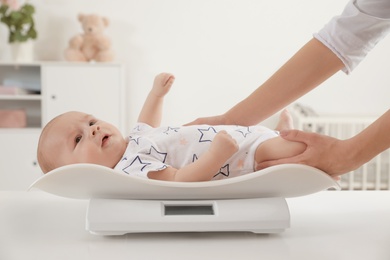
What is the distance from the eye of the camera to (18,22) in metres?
3.79

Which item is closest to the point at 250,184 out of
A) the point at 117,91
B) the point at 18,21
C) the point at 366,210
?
the point at 366,210

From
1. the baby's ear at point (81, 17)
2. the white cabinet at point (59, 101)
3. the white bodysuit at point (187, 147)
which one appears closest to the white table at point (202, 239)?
the white bodysuit at point (187, 147)

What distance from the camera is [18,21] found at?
149 inches

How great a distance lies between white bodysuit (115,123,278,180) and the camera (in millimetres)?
1149

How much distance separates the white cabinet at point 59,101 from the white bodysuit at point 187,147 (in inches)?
100

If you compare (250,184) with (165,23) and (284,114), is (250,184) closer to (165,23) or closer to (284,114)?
(284,114)

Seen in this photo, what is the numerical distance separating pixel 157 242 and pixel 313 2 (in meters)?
3.35

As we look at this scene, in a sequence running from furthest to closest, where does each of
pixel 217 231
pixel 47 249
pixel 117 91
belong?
pixel 117 91 → pixel 217 231 → pixel 47 249

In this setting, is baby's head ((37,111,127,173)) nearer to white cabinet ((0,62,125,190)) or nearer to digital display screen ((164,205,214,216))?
digital display screen ((164,205,214,216))

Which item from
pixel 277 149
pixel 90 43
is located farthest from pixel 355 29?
pixel 90 43

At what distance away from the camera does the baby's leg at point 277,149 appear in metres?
1.08

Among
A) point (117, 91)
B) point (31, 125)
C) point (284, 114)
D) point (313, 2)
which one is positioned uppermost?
point (313, 2)

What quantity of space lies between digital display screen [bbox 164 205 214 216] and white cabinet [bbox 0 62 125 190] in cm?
285

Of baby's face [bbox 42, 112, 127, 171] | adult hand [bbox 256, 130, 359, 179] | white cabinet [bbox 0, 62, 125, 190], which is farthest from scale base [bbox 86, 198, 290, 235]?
white cabinet [bbox 0, 62, 125, 190]
